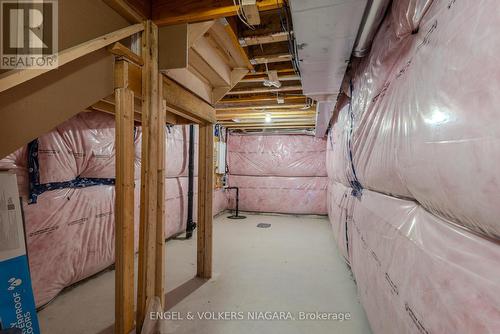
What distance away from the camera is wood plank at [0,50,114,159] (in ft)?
3.36

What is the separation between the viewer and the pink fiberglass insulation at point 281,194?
6.06m

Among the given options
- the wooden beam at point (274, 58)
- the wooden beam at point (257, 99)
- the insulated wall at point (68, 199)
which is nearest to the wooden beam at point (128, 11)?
the wooden beam at point (274, 58)

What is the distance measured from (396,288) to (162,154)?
1619 mm

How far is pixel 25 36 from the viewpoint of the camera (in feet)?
3.53

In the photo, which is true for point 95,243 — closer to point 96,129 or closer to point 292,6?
point 96,129

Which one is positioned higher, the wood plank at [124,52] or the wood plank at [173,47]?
the wood plank at [173,47]

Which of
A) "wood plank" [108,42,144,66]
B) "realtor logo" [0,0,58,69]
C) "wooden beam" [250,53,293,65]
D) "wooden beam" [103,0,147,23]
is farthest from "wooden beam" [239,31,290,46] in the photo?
"realtor logo" [0,0,58,69]

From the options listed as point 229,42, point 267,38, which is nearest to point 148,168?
point 229,42

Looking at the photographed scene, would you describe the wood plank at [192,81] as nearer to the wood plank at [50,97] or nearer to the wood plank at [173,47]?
the wood plank at [173,47]

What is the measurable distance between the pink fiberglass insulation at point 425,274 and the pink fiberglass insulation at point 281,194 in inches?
180

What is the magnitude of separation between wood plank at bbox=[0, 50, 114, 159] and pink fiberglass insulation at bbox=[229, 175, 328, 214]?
5140 mm

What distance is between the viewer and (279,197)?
6.26m

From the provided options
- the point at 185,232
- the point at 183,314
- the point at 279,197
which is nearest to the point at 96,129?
the point at 183,314

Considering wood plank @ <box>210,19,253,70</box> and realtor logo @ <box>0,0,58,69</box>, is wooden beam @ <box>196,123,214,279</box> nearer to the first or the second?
wood plank @ <box>210,19,253,70</box>
